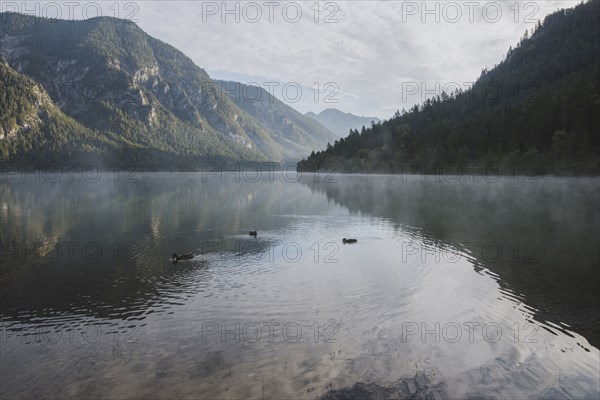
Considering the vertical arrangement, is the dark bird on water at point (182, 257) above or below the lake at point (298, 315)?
above

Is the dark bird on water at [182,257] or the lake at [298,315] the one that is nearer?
the lake at [298,315]

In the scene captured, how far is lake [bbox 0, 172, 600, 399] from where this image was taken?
549 inches

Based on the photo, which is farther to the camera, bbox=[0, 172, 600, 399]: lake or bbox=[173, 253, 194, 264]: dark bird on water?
bbox=[173, 253, 194, 264]: dark bird on water

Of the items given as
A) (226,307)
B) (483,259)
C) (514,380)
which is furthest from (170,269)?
(483,259)

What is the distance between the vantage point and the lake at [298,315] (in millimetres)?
13938

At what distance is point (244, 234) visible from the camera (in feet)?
148

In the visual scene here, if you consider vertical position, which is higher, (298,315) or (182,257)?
(182,257)

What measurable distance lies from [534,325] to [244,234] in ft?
106

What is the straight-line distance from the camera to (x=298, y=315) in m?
20.7

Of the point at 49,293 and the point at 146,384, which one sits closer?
the point at 146,384

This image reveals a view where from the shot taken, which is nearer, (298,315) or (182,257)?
(298,315)

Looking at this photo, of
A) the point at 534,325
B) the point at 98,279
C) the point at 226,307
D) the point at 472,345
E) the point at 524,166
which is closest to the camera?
the point at 472,345

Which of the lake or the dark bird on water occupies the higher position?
the dark bird on water

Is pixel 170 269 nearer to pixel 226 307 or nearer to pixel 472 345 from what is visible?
pixel 226 307
